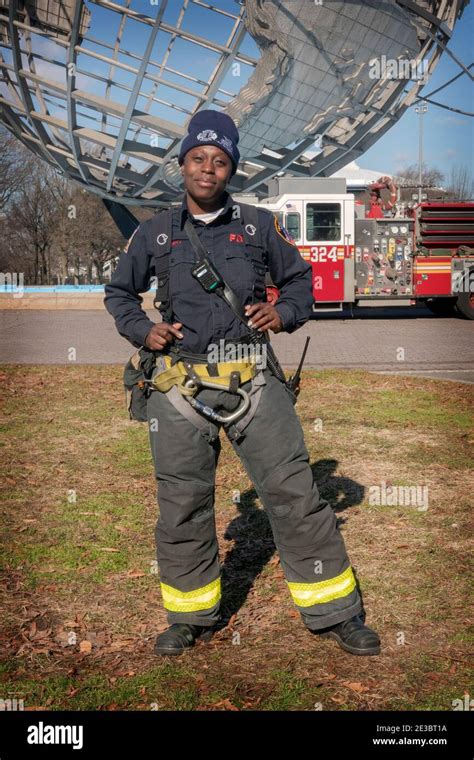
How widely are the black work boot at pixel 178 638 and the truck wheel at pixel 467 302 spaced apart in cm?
1697

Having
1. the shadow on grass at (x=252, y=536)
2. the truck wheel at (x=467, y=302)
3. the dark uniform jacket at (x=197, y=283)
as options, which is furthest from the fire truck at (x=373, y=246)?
the dark uniform jacket at (x=197, y=283)

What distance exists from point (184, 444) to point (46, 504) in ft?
7.81

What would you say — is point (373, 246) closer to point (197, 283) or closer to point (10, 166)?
point (197, 283)

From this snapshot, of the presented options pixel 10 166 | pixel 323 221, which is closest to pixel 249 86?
pixel 323 221

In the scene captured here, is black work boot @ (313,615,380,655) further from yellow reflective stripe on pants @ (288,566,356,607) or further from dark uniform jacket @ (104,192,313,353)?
dark uniform jacket @ (104,192,313,353)

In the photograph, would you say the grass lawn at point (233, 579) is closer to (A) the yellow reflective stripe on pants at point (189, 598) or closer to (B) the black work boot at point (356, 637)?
(B) the black work boot at point (356, 637)

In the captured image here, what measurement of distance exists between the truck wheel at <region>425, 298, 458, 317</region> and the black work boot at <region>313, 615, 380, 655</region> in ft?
58.1

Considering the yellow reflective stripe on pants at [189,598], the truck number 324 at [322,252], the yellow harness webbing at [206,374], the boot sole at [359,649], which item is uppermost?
the truck number 324 at [322,252]

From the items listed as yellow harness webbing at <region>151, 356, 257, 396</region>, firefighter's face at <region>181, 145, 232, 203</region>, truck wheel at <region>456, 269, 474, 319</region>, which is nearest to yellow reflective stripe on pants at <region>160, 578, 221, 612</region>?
yellow harness webbing at <region>151, 356, 257, 396</region>

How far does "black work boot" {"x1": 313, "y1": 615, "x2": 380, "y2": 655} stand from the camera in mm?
3342

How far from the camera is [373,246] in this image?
1916cm

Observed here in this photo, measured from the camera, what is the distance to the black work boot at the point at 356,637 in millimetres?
3342

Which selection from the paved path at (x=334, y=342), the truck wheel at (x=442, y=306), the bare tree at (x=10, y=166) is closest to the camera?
the paved path at (x=334, y=342)

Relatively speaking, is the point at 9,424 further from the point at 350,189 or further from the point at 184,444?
the point at 350,189
